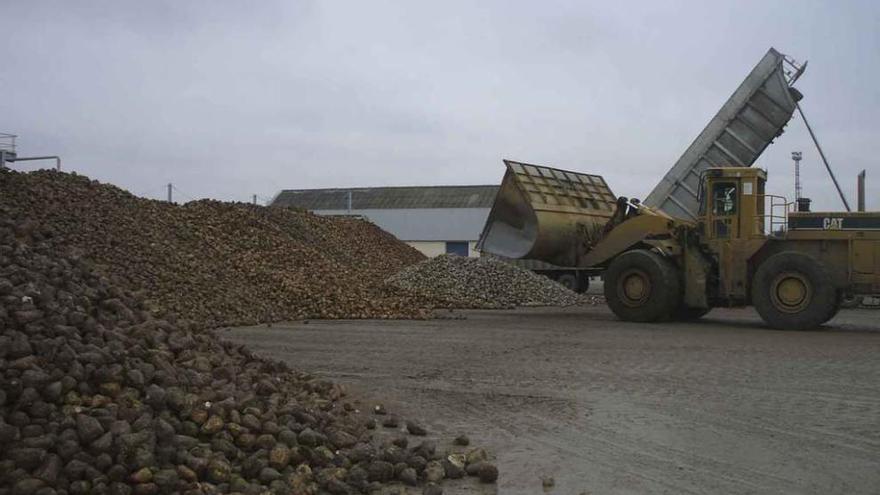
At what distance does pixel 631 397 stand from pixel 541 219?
8.24 m

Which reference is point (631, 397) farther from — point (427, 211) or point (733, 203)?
point (427, 211)

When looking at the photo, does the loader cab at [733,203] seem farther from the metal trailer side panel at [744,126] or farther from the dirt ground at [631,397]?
the metal trailer side panel at [744,126]

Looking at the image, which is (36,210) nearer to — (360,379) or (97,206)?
(97,206)

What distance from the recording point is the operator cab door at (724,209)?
559 inches

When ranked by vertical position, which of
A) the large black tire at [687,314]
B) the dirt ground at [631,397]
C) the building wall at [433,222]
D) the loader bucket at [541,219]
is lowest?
the dirt ground at [631,397]

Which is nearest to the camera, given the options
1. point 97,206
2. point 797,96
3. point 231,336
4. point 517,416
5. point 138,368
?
point 138,368

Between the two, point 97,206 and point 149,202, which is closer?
point 97,206

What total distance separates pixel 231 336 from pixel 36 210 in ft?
15.7

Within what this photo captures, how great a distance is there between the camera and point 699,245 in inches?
575

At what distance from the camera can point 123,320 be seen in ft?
20.1

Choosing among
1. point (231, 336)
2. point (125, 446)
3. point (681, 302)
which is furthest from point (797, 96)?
point (125, 446)

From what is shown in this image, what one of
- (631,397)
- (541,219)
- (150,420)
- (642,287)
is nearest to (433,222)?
(541,219)

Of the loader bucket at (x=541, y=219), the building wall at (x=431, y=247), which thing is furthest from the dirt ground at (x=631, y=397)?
the building wall at (x=431, y=247)

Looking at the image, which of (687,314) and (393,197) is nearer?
(687,314)
